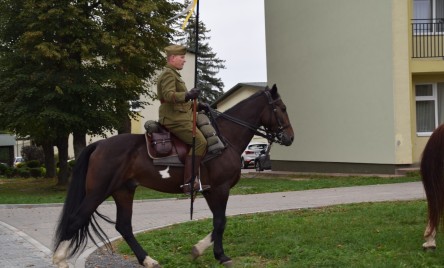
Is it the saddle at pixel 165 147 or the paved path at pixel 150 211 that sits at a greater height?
the saddle at pixel 165 147

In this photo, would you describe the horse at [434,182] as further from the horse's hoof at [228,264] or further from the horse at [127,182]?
the horse's hoof at [228,264]

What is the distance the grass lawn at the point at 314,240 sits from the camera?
25.1 feet

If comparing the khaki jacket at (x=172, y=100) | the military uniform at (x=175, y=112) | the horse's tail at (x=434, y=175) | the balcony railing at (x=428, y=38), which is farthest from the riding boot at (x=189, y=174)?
the balcony railing at (x=428, y=38)

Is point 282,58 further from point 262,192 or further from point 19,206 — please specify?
point 19,206

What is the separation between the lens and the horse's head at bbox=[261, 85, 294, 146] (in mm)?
8594

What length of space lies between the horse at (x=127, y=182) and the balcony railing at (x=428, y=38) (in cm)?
1715

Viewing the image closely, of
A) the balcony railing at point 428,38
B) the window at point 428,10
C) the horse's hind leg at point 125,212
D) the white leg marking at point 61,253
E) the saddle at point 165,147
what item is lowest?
the white leg marking at point 61,253

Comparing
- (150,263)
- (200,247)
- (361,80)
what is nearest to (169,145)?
(200,247)

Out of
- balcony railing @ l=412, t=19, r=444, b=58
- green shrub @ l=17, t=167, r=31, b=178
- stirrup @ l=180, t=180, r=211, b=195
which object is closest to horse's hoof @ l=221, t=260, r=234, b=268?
stirrup @ l=180, t=180, r=211, b=195

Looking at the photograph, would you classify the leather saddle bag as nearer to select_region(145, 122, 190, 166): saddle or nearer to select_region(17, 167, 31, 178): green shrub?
select_region(145, 122, 190, 166): saddle

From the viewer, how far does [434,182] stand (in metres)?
7.82

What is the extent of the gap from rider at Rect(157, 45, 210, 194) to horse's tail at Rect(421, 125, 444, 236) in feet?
9.16

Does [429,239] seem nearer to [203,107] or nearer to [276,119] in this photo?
[276,119]

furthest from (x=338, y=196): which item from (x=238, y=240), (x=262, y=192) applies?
(x=238, y=240)
